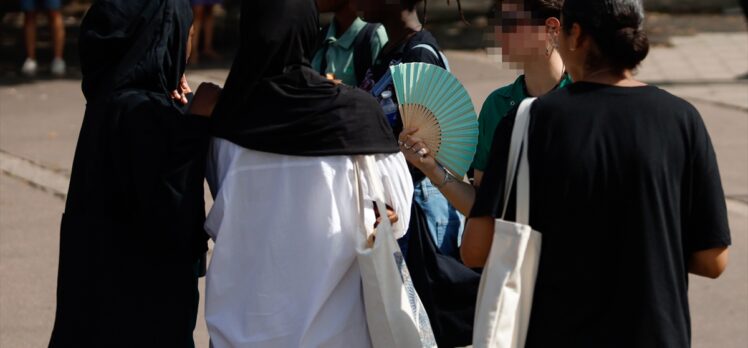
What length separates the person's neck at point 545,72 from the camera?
358 centimetres

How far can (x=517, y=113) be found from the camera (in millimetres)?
2742

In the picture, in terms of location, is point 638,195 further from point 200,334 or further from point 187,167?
point 200,334

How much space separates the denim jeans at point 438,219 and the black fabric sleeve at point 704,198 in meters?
1.32

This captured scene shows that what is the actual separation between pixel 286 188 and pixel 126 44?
595 mm

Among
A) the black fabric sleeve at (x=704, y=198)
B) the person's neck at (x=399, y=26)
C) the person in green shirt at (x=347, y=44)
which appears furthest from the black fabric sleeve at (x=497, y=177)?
the person in green shirt at (x=347, y=44)

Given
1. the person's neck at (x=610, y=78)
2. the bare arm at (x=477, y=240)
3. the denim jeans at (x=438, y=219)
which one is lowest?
the denim jeans at (x=438, y=219)

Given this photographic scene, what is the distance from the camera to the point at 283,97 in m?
3.15

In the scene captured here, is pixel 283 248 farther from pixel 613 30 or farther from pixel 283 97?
pixel 613 30

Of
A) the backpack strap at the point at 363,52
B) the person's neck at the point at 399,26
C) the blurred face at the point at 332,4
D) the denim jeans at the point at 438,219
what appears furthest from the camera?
the blurred face at the point at 332,4

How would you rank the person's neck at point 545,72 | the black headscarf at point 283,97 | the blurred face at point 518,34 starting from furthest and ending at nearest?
the person's neck at point 545,72
the blurred face at point 518,34
the black headscarf at point 283,97

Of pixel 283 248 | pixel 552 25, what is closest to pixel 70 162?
pixel 283 248

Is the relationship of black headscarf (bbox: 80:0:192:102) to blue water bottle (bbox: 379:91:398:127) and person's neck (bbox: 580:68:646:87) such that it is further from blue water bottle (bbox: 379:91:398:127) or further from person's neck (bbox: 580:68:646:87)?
person's neck (bbox: 580:68:646:87)

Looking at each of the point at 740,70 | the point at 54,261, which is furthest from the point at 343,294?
the point at 740,70

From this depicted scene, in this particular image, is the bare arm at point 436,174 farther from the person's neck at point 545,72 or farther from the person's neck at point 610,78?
the person's neck at point 610,78
